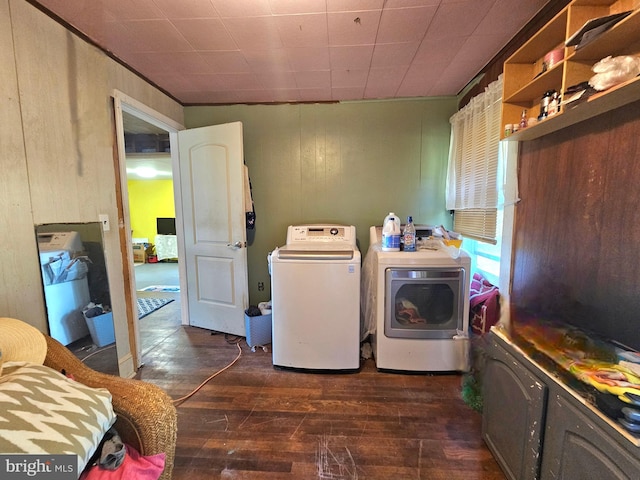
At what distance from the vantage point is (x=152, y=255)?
256 inches

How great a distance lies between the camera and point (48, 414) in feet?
2.51

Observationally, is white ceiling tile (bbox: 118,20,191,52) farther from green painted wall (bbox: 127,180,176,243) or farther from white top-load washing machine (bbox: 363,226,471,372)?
green painted wall (bbox: 127,180,176,243)

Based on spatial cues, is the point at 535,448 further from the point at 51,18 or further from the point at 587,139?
the point at 51,18

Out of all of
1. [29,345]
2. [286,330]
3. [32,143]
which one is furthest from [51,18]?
[286,330]

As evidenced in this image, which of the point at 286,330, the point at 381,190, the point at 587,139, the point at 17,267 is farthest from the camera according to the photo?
the point at 381,190

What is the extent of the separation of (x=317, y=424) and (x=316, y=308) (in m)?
0.70

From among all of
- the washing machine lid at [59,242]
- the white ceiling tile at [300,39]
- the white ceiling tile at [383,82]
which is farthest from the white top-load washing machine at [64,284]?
the white ceiling tile at [383,82]

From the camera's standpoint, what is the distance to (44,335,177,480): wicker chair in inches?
36.7

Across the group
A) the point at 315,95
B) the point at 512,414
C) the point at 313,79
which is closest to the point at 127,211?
the point at 313,79

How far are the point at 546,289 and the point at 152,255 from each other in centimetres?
726

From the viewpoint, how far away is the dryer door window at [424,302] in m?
1.91

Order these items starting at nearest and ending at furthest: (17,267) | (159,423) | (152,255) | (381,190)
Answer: (159,423) < (17,267) < (381,190) < (152,255)

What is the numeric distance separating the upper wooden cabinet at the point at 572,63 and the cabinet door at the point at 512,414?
104 cm

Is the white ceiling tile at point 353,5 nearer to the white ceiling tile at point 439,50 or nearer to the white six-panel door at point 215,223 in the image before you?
the white ceiling tile at point 439,50
